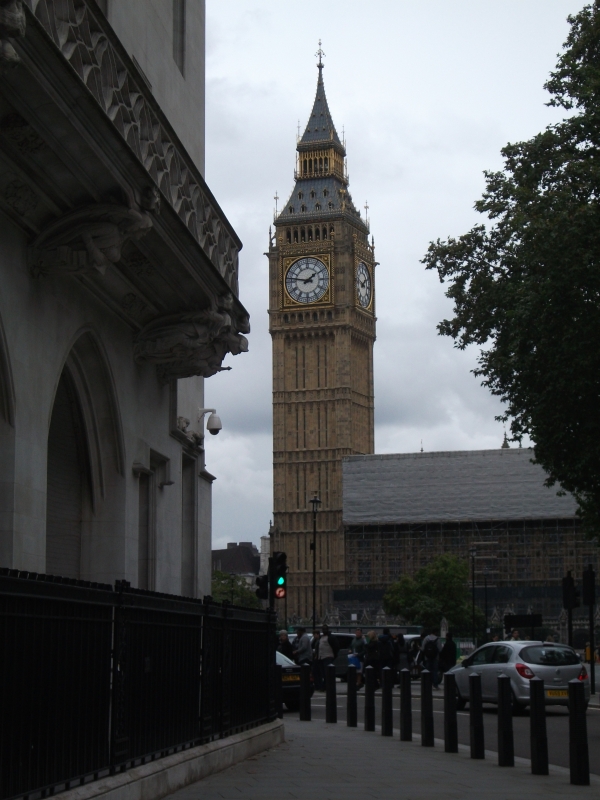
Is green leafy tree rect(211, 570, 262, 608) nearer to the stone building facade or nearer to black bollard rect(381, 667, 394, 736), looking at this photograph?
black bollard rect(381, 667, 394, 736)

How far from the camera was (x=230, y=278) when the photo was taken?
14.7 m

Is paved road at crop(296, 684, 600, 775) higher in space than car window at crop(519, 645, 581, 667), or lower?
lower

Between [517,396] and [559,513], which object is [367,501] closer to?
[559,513]

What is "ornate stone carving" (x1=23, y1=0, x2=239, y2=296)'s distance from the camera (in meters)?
9.13

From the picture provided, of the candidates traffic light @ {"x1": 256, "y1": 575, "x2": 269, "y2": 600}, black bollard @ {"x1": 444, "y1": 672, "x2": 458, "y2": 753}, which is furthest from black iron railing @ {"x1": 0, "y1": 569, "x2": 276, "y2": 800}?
traffic light @ {"x1": 256, "y1": 575, "x2": 269, "y2": 600}

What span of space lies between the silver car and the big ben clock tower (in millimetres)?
100838

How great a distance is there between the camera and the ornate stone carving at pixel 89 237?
33.3 ft

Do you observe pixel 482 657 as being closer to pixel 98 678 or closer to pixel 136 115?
pixel 136 115

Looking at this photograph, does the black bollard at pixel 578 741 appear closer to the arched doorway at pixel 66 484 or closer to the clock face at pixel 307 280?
the arched doorway at pixel 66 484

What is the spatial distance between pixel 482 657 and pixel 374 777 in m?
13.4

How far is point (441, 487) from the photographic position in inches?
4756

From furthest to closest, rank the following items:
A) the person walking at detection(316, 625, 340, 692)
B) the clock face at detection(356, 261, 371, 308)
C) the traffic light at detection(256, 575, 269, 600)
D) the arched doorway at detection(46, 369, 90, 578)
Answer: the clock face at detection(356, 261, 371, 308) → the person walking at detection(316, 625, 340, 692) → the traffic light at detection(256, 575, 269, 600) → the arched doorway at detection(46, 369, 90, 578)

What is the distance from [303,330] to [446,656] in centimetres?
9684

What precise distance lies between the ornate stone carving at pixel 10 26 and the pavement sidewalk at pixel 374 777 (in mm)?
5172
